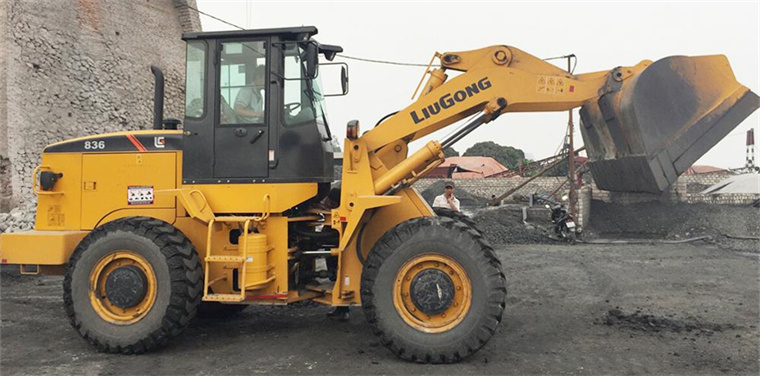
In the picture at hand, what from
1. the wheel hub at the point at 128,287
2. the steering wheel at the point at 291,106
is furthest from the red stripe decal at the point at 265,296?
the steering wheel at the point at 291,106

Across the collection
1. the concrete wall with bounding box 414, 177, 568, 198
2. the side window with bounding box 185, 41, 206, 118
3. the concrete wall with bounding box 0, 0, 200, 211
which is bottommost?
the concrete wall with bounding box 414, 177, 568, 198

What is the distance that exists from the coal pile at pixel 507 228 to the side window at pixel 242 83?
30.1 feet

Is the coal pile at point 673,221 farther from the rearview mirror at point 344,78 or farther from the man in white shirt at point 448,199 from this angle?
the rearview mirror at point 344,78

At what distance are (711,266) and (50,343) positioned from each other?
988 cm

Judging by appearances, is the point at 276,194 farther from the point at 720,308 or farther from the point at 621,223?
the point at 621,223

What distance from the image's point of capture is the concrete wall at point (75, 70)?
11.3 m

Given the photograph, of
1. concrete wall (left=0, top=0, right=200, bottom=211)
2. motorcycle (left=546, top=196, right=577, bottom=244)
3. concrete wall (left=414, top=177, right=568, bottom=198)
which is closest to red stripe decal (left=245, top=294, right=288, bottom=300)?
motorcycle (left=546, top=196, right=577, bottom=244)

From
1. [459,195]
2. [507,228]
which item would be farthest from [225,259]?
[459,195]

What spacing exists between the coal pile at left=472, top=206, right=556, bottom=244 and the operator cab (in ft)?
29.4

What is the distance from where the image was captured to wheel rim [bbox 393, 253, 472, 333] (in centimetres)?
404

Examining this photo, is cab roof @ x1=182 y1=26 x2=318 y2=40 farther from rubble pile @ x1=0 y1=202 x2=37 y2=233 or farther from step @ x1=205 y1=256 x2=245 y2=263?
rubble pile @ x1=0 y1=202 x2=37 y2=233

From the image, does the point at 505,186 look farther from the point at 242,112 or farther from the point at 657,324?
the point at 242,112

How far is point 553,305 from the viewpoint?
20.0ft

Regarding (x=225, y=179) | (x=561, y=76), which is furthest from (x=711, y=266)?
(x=225, y=179)
